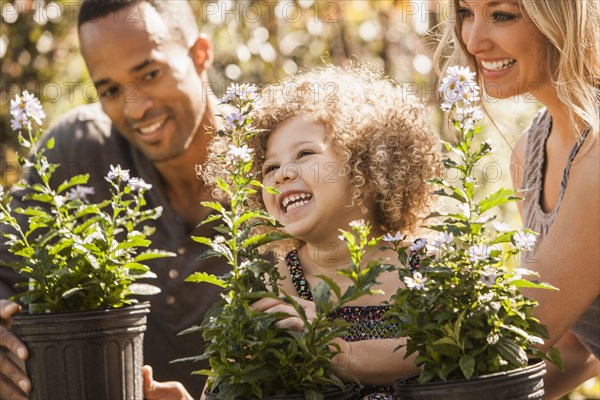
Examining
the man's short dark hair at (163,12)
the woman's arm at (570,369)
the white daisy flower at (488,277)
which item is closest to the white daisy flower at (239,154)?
the white daisy flower at (488,277)

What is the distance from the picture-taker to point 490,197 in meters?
1.57

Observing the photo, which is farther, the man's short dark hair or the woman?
the man's short dark hair

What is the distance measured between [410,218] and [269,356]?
2.56ft

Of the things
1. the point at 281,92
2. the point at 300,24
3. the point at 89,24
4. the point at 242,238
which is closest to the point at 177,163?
the point at 89,24

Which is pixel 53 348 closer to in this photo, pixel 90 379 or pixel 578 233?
pixel 90 379

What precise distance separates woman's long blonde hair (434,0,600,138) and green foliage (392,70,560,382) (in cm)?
56

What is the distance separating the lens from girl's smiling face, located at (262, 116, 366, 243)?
2.11 meters

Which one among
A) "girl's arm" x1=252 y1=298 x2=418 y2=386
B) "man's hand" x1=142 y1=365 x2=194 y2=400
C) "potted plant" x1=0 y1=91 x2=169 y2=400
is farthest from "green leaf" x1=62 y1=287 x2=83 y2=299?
"girl's arm" x1=252 y1=298 x2=418 y2=386

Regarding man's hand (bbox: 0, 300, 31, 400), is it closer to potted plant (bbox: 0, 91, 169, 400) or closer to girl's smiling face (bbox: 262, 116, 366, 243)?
potted plant (bbox: 0, 91, 169, 400)

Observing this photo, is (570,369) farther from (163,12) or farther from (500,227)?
(163,12)

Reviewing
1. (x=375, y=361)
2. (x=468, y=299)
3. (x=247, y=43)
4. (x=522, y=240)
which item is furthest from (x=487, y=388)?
(x=247, y=43)

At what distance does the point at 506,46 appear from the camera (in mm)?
2096

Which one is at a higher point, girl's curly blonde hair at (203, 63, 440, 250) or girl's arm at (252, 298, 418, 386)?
girl's curly blonde hair at (203, 63, 440, 250)

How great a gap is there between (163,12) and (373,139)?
153 centimetres
